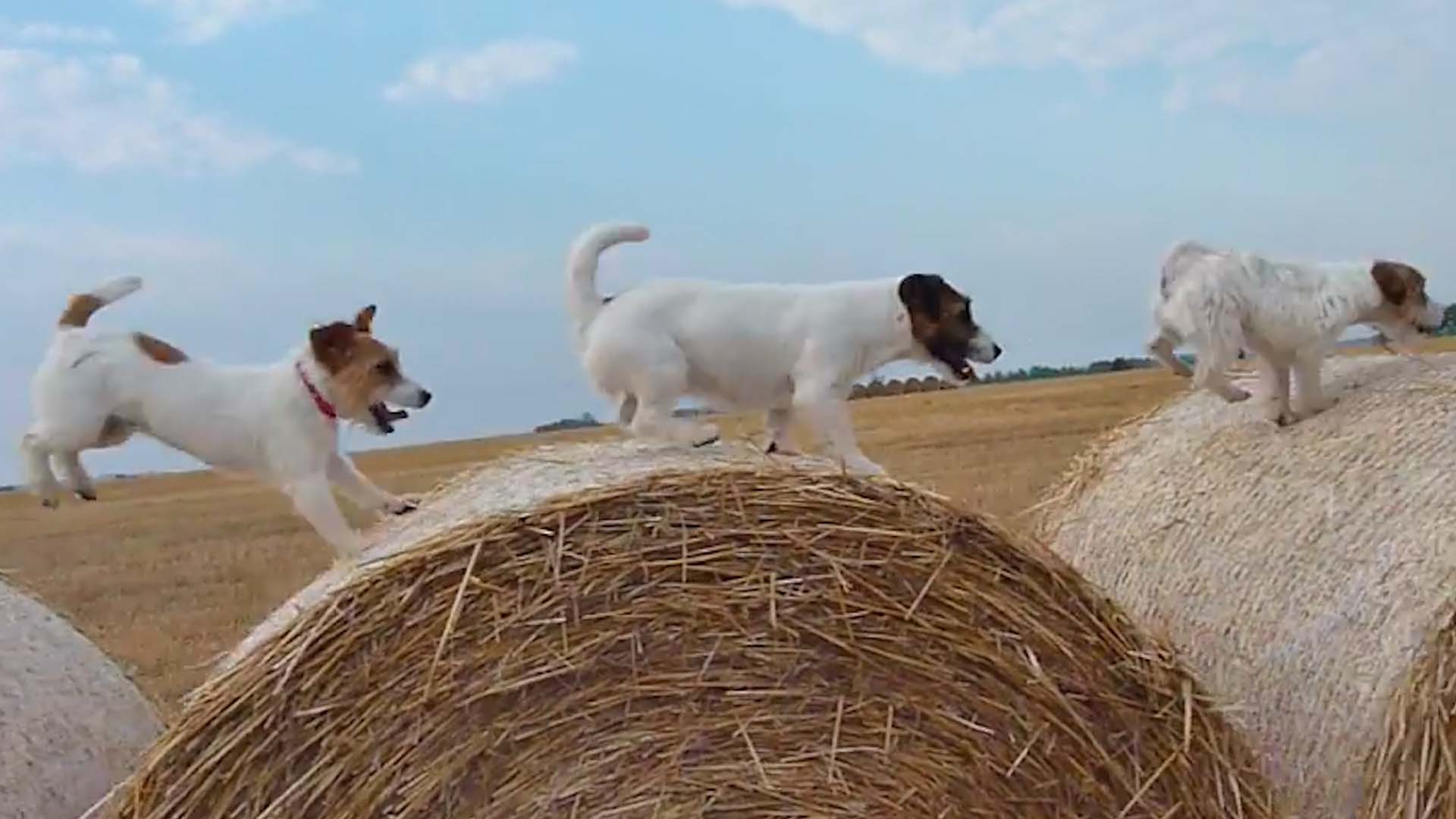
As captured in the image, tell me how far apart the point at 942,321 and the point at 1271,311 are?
2.33 ft

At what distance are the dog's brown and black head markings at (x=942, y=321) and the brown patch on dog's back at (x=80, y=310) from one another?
7.89 feet

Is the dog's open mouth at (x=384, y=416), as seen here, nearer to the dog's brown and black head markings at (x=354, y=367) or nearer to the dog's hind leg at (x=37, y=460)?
the dog's brown and black head markings at (x=354, y=367)

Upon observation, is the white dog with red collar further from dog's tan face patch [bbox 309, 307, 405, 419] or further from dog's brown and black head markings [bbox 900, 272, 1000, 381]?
dog's brown and black head markings [bbox 900, 272, 1000, 381]

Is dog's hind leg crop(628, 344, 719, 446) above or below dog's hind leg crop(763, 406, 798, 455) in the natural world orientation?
above

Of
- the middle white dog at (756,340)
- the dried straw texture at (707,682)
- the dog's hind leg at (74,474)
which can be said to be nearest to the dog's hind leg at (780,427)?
the middle white dog at (756,340)

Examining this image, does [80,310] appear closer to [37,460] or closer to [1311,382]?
[37,460]

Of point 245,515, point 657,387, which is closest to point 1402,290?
point 657,387

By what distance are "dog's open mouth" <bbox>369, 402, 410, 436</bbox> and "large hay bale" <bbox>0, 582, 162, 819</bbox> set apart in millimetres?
1063

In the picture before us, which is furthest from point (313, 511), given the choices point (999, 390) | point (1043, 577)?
point (999, 390)

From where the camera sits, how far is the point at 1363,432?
355cm

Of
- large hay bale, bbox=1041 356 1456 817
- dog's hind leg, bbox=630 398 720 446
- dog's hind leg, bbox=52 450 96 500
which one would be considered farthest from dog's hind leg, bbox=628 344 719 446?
dog's hind leg, bbox=52 450 96 500

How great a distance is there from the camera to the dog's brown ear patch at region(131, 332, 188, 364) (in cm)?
484

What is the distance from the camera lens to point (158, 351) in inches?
191

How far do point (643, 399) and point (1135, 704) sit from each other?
134 centimetres
